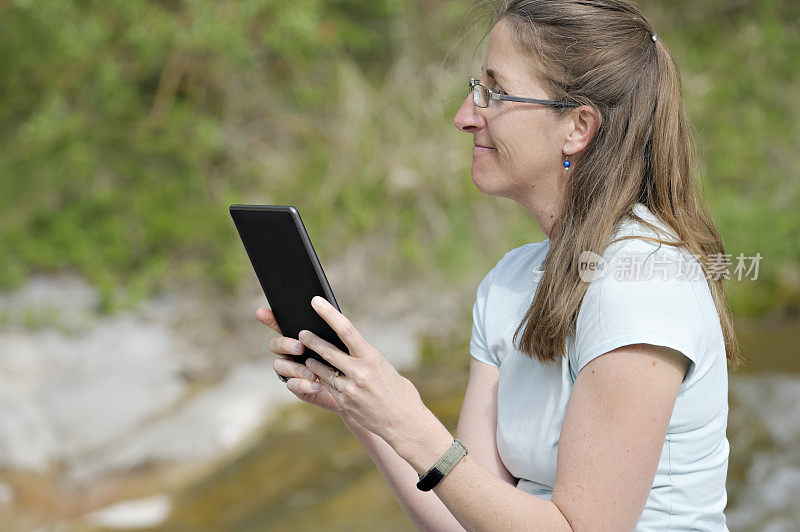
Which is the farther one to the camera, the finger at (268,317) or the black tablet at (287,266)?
the finger at (268,317)

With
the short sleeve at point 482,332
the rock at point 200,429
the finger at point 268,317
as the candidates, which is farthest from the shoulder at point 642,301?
the rock at point 200,429

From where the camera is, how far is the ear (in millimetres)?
1625

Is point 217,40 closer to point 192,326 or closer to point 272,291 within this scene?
point 192,326

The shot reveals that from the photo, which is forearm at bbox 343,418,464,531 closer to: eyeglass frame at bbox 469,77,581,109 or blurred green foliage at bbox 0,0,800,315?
eyeglass frame at bbox 469,77,581,109

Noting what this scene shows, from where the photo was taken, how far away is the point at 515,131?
166 centimetres

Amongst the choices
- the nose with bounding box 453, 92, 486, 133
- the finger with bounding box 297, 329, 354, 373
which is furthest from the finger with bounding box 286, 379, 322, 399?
the nose with bounding box 453, 92, 486, 133

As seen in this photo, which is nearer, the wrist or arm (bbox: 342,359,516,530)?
the wrist

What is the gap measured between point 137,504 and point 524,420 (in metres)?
2.77

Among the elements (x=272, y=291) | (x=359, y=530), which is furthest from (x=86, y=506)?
(x=272, y=291)

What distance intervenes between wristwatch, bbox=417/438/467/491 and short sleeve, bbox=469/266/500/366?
46 centimetres

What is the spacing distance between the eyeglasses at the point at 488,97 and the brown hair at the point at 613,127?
0.05 feet

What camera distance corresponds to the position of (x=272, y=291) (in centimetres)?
165

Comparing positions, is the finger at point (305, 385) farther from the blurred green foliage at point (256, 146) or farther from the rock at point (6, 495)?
the blurred green foliage at point (256, 146)

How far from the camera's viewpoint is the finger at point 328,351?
1412 millimetres
